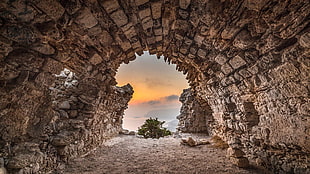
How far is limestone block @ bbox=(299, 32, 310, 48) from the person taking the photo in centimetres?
170

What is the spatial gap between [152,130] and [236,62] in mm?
7701

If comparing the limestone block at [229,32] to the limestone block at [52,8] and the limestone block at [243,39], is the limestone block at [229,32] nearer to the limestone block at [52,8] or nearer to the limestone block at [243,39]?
the limestone block at [243,39]

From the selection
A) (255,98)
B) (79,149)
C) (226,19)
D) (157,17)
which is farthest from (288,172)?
(79,149)

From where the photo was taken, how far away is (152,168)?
3.36 metres

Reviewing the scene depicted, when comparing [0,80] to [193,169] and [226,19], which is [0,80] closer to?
[226,19]

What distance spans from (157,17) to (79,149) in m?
4.09

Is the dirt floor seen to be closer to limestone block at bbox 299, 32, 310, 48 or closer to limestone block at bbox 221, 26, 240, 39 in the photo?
limestone block at bbox 299, 32, 310, 48

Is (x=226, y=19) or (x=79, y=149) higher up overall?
(x=226, y=19)

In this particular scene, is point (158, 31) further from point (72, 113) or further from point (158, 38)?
point (72, 113)

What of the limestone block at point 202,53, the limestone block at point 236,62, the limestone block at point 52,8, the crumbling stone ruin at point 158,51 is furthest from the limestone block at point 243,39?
→ the limestone block at point 52,8

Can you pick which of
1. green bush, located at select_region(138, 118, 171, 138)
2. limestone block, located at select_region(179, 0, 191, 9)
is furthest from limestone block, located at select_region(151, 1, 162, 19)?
green bush, located at select_region(138, 118, 171, 138)

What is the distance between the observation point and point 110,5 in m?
2.20

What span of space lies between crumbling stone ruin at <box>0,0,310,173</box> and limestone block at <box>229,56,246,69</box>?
Result: 0.07 feet

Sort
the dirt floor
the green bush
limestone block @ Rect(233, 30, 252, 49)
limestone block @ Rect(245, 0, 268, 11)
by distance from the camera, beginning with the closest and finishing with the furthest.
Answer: limestone block @ Rect(245, 0, 268, 11) → limestone block @ Rect(233, 30, 252, 49) → the dirt floor → the green bush
